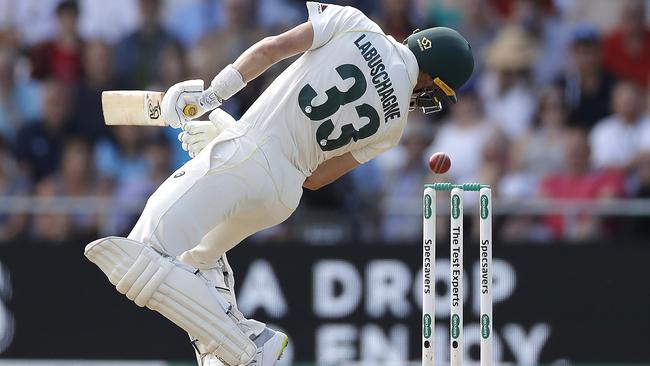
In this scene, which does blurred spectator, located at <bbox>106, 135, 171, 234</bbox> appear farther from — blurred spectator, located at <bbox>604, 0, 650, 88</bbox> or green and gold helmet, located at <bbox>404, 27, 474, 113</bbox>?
green and gold helmet, located at <bbox>404, 27, 474, 113</bbox>

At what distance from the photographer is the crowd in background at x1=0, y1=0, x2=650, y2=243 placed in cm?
844

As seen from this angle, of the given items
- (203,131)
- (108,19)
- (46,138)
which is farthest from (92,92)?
(203,131)

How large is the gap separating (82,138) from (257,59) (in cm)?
413

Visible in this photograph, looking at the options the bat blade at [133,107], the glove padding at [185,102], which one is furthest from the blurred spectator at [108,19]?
the glove padding at [185,102]

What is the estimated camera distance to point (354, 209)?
8492 mm

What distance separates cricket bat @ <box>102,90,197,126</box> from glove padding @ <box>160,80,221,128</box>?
0.12 ft

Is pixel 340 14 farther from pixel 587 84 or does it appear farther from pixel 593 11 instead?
pixel 593 11

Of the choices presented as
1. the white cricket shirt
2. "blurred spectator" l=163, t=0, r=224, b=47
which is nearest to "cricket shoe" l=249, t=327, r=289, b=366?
the white cricket shirt

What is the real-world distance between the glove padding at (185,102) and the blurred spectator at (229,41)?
13.2 ft

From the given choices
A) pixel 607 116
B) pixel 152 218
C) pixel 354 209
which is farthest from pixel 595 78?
pixel 152 218

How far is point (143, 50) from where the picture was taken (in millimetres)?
9492

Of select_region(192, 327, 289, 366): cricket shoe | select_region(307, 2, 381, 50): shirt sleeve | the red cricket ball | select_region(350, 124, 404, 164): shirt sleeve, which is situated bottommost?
select_region(192, 327, 289, 366): cricket shoe

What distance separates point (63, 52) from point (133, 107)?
4366 millimetres

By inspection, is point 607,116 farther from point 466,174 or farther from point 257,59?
point 257,59
